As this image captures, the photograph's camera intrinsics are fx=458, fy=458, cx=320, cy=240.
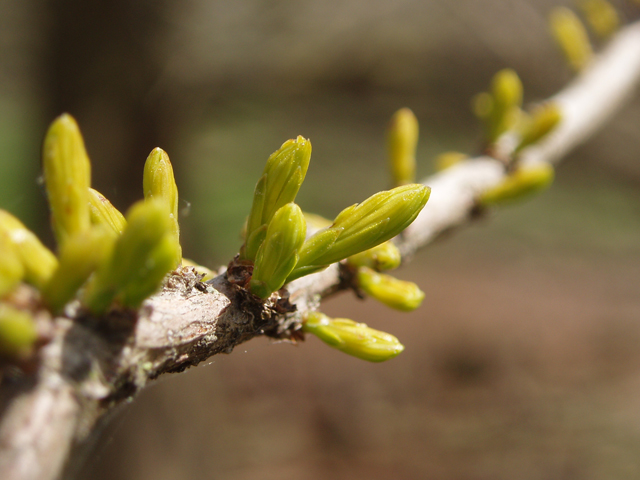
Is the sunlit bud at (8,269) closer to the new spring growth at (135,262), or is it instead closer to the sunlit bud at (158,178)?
the new spring growth at (135,262)

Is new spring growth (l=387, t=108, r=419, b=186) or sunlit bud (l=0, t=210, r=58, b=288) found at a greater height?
new spring growth (l=387, t=108, r=419, b=186)

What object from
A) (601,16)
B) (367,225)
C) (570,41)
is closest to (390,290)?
(367,225)

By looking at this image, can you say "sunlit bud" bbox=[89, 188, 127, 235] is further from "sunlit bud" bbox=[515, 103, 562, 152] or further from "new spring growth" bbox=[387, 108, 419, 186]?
"sunlit bud" bbox=[515, 103, 562, 152]

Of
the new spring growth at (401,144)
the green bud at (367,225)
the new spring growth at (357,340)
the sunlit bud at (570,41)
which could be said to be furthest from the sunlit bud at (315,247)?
the sunlit bud at (570,41)

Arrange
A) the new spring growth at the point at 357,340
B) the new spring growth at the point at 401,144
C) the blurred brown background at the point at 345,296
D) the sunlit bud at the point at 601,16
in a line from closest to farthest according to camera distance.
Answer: the new spring growth at the point at 357,340 < the new spring growth at the point at 401,144 < the sunlit bud at the point at 601,16 < the blurred brown background at the point at 345,296

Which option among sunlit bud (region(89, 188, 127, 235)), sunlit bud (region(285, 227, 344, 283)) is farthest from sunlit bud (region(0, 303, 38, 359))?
sunlit bud (region(285, 227, 344, 283))

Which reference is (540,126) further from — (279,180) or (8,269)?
(8,269)

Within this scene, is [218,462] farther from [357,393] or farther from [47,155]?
[47,155]
